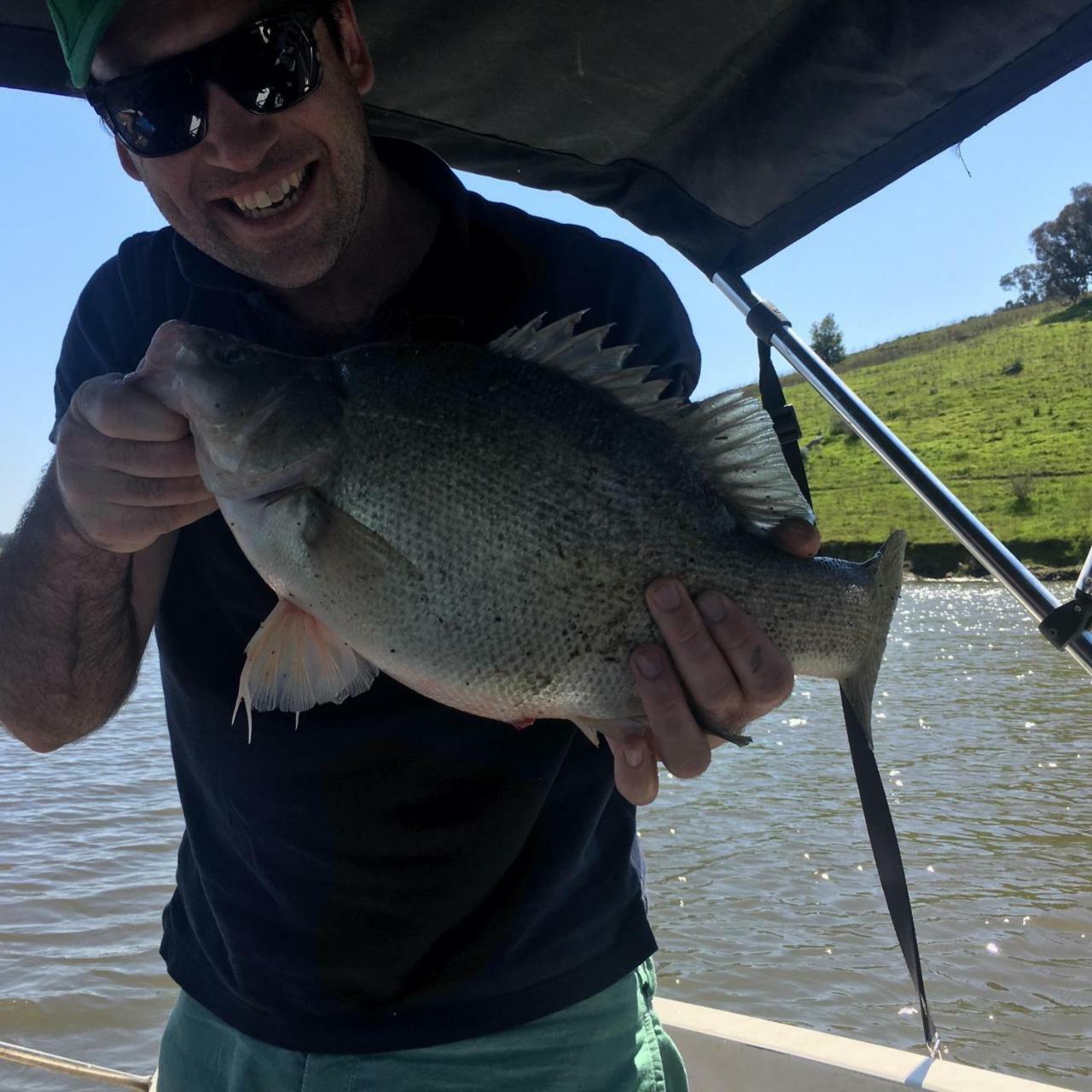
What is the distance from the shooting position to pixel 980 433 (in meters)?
53.0

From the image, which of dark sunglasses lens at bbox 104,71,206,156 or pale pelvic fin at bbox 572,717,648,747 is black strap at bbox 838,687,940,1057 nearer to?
pale pelvic fin at bbox 572,717,648,747

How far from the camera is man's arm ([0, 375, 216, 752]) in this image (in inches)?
60.1

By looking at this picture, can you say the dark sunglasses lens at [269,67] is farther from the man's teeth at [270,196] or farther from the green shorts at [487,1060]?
the green shorts at [487,1060]

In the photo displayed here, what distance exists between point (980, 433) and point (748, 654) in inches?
2233

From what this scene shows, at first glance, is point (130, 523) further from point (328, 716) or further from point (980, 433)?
point (980, 433)

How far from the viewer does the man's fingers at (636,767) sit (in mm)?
1694

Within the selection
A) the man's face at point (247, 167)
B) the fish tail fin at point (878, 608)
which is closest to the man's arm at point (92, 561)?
the man's face at point (247, 167)

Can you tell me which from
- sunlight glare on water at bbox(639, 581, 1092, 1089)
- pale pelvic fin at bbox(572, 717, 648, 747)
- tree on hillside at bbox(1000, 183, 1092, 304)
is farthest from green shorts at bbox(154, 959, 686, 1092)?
tree on hillside at bbox(1000, 183, 1092, 304)

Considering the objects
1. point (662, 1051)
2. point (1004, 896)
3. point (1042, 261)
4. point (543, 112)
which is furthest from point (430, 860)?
point (1042, 261)

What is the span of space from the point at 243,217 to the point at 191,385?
0.47 meters

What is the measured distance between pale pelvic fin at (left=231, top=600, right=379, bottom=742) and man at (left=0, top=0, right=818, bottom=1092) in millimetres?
178

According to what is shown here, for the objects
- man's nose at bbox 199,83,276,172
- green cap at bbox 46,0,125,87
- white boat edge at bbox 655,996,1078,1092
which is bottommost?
white boat edge at bbox 655,996,1078,1092

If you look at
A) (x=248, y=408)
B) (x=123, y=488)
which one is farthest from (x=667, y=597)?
(x=123, y=488)

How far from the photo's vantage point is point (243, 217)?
6.23ft
